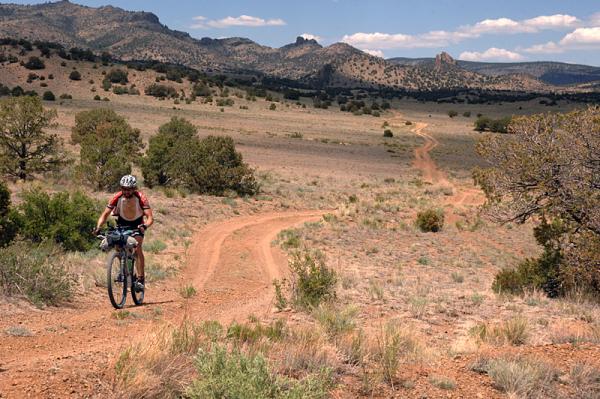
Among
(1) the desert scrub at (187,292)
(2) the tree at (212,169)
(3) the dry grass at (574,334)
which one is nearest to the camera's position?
(3) the dry grass at (574,334)

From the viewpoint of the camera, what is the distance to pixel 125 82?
279 feet

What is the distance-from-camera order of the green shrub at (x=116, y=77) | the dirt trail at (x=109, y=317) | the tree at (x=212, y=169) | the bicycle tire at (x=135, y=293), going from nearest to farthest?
the dirt trail at (x=109, y=317) < the bicycle tire at (x=135, y=293) < the tree at (x=212, y=169) < the green shrub at (x=116, y=77)

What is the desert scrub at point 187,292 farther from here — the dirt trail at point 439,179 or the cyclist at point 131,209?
the dirt trail at point 439,179

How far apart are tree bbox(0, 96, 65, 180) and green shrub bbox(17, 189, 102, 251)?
11006 mm

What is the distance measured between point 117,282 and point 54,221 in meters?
5.74

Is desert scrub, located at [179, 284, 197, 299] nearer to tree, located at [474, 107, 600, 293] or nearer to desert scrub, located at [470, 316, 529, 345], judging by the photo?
desert scrub, located at [470, 316, 529, 345]

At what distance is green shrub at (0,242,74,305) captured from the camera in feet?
28.6

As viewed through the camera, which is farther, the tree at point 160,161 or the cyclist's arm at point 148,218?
the tree at point 160,161

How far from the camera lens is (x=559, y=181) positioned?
13.0 metres

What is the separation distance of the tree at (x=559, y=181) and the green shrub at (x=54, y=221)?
1119 cm

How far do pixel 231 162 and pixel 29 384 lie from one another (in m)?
23.3

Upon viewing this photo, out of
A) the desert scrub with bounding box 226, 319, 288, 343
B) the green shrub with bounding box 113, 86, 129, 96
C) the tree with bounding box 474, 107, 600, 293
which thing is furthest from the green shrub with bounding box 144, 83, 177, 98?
the desert scrub with bounding box 226, 319, 288, 343

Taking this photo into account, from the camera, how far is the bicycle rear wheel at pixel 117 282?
848 cm

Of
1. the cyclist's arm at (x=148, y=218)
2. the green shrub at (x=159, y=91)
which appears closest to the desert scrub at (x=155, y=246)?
the cyclist's arm at (x=148, y=218)
